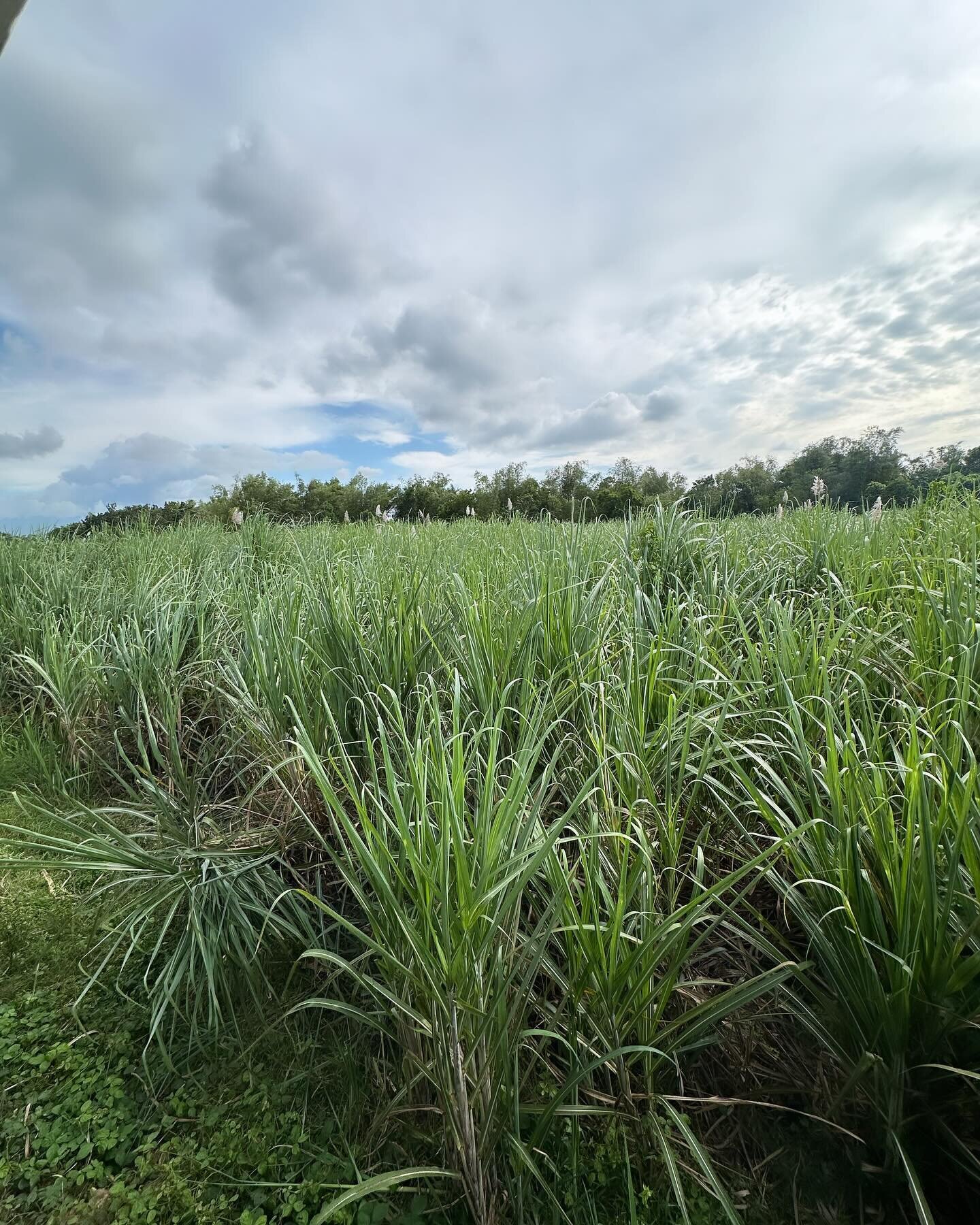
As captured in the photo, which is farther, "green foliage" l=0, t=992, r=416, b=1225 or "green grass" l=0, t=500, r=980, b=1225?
"green foliage" l=0, t=992, r=416, b=1225

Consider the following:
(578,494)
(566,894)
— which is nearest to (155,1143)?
(566,894)

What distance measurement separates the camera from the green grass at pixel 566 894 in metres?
0.96

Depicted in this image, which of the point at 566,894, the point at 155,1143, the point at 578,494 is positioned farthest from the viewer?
the point at 578,494

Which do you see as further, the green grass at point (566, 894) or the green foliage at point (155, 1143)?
the green foliage at point (155, 1143)

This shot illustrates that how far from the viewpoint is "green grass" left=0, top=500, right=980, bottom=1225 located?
958 millimetres

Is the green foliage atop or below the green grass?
below

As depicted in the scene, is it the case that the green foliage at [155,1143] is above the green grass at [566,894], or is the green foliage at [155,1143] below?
below

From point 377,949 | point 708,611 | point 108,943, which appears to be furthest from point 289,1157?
point 708,611

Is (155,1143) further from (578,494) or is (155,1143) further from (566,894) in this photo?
(578,494)

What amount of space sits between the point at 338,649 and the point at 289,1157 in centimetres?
132

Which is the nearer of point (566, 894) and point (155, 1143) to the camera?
point (566, 894)

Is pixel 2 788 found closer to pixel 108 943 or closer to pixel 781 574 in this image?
pixel 108 943

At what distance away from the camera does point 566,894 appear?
40.7 inches

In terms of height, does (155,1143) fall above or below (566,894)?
below
